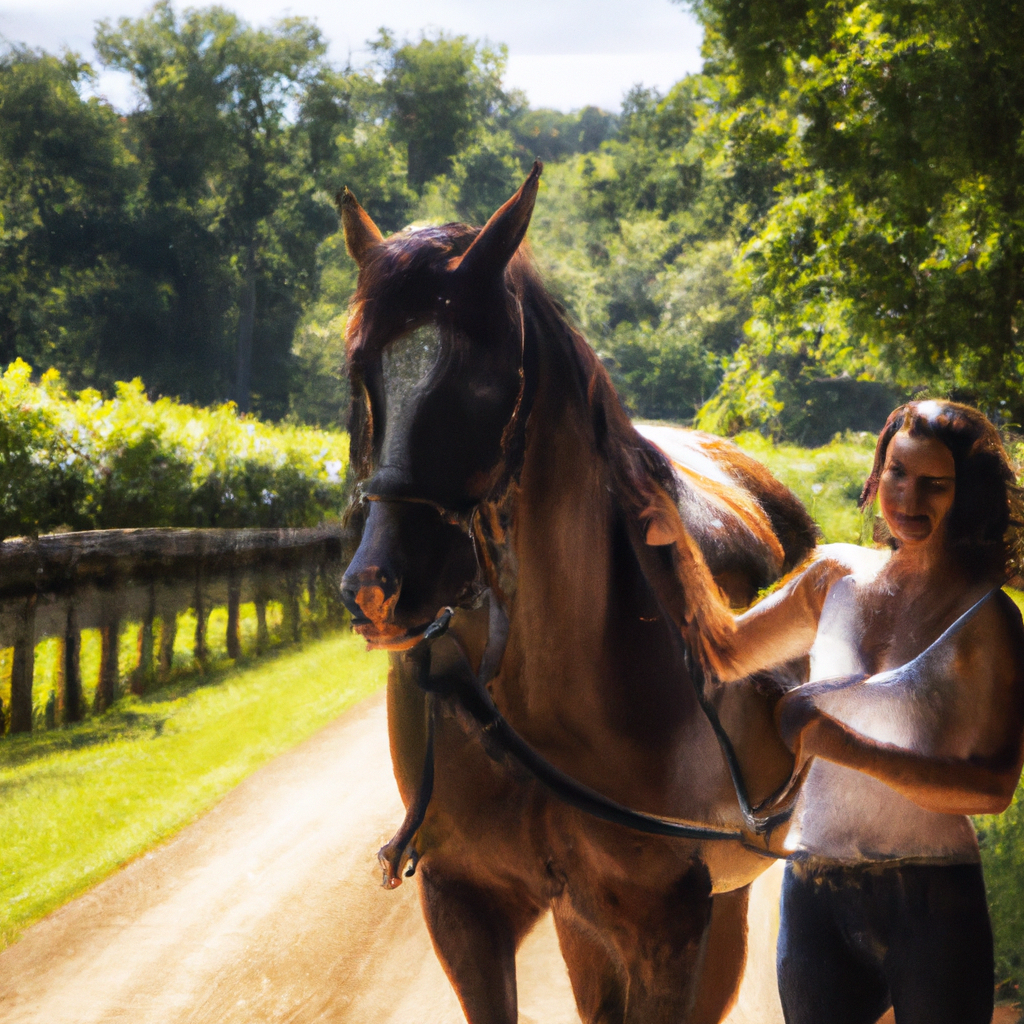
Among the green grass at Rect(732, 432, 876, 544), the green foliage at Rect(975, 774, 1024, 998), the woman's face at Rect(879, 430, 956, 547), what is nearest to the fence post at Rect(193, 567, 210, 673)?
the green grass at Rect(732, 432, 876, 544)

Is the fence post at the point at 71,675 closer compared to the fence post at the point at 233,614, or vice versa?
the fence post at the point at 71,675

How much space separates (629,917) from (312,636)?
8.75 meters

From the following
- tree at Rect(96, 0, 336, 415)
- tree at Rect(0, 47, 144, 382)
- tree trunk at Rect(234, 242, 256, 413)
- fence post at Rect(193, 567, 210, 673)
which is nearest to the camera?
fence post at Rect(193, 567, 210, 673)

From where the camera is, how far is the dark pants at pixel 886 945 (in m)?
1.69

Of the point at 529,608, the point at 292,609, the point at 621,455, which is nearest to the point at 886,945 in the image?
the point at 529,608

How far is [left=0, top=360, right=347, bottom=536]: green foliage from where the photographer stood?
629 cm

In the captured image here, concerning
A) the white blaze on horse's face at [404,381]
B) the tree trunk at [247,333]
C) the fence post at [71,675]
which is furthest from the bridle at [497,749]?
the tree trunk at [247,333]

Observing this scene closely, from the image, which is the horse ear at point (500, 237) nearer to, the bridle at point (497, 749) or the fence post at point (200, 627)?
the bridle at point (497, 749)

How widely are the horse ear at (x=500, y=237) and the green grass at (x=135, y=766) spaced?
3724 millimetres

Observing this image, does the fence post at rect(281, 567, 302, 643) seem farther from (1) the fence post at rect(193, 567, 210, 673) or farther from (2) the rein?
(2) the rein

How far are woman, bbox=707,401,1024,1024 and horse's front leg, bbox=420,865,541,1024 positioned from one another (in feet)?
2.08

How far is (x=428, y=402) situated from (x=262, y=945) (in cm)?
325

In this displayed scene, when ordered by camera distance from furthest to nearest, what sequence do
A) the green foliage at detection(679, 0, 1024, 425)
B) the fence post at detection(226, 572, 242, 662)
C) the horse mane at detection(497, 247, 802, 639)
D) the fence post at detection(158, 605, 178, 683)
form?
the fence post at detection(226, 572, 242, 662)
the fence post at detection(158, 605, 178, 683)
the green foliage at detection(679, 0, 1024, 425)
the horse mane at detection(497, 247, 802, 639)

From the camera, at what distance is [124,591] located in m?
7.09
